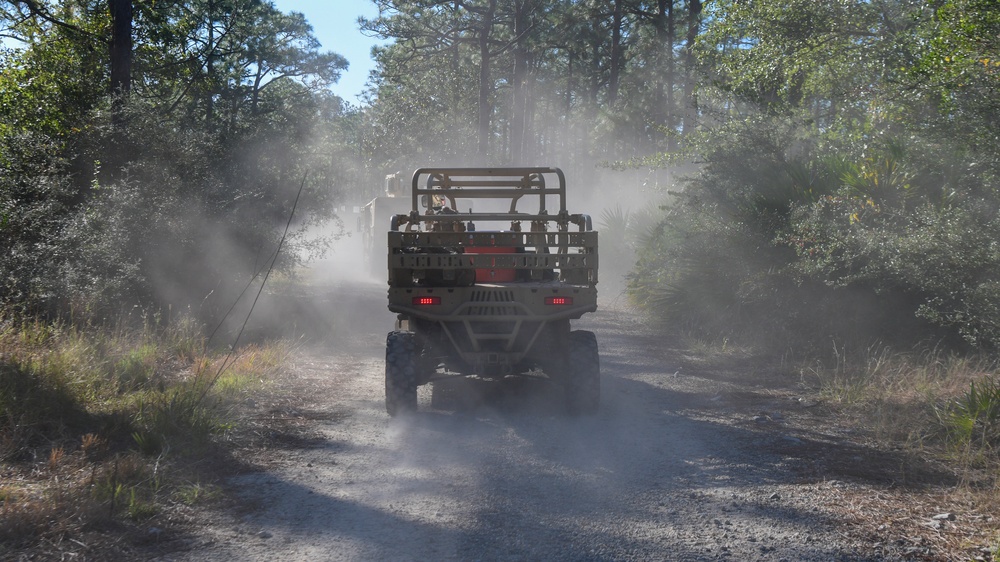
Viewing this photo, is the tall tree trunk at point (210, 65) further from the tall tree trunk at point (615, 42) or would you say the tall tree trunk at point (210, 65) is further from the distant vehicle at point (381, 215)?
the tall tree trunk at point (615, 42)

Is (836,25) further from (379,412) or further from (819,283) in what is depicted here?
(379,412)

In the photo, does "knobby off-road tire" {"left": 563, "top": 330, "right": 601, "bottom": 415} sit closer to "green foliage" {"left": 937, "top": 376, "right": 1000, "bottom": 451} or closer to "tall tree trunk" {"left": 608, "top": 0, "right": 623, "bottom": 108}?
"green foliage" {"left": 937, "top": 376, "right": 1000, "bottom": 451}

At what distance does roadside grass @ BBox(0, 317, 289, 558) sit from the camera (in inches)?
192

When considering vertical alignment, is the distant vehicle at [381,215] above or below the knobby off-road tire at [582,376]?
above

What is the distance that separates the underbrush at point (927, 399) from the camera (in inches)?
245

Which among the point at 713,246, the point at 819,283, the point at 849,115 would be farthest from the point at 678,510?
the point at 849,115

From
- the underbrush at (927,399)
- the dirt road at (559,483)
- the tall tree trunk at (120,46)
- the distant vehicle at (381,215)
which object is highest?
the tall tree trunk at (120,46)

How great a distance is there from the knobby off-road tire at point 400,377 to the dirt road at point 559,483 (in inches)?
6.5

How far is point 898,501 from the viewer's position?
17.7 ft

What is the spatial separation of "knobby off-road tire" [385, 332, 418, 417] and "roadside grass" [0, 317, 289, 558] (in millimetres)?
1505

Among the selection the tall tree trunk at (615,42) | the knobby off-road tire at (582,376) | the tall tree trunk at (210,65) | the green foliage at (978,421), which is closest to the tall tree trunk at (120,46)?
the tall tree trunk at (210,65)

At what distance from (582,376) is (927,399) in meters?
3.43

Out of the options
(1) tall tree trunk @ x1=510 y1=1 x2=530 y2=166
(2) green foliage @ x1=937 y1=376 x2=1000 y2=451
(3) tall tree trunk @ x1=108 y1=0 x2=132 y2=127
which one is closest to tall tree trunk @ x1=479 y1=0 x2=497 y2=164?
(1) tall tree trunk @ x1=510 y1=1 x2=530 y2=166

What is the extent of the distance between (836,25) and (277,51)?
2060 centimetres
